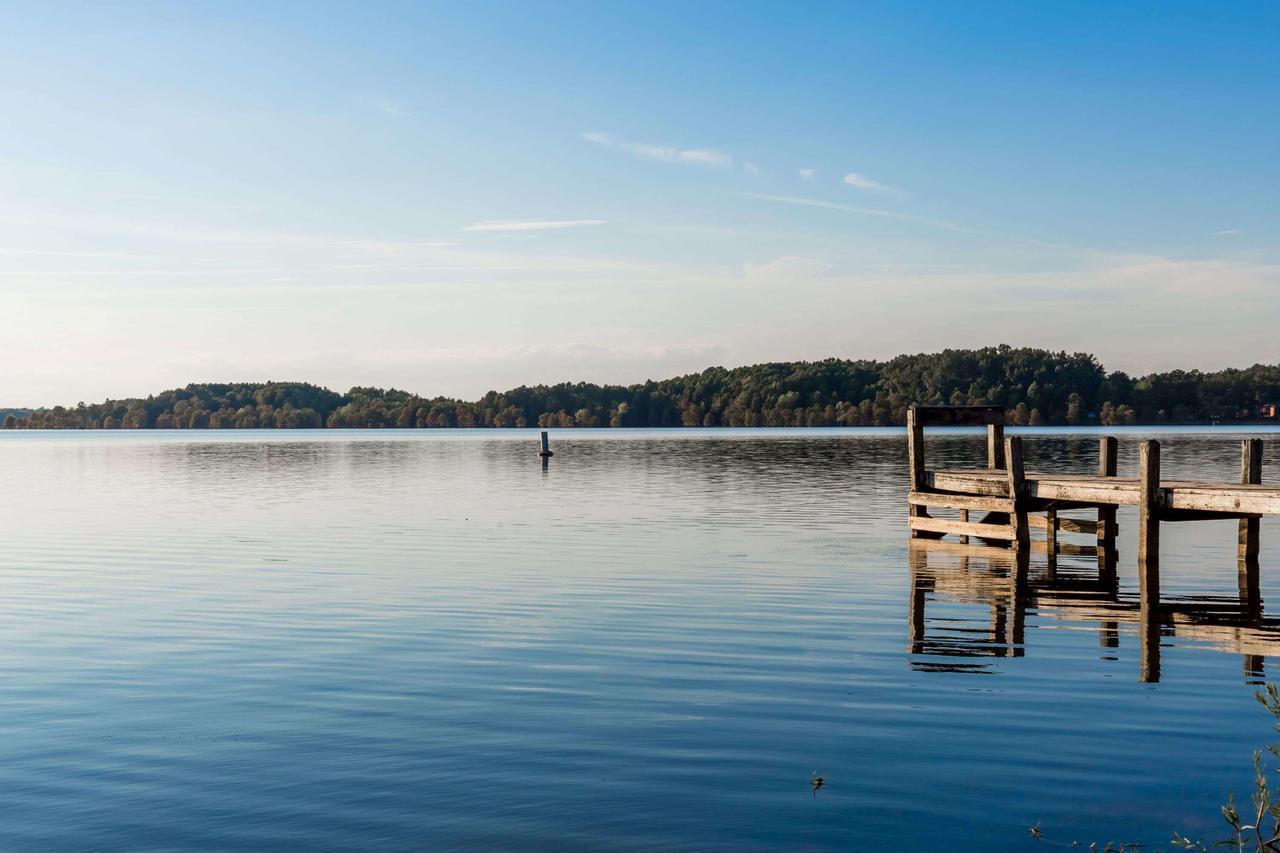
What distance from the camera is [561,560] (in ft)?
99.9

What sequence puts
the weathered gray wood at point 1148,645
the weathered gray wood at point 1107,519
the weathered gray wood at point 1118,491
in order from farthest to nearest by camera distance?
the weathered gray wood at point 1107,519 < the weathered gray wood at point 1118,491 < the weathered gray wood at point 1148,645

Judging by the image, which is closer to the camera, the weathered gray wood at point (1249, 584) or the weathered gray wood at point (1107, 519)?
the weathered gray wood at point (1249, 584)

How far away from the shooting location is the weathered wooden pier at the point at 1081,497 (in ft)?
79.4

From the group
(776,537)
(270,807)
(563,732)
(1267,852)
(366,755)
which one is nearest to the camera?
(1267,852)

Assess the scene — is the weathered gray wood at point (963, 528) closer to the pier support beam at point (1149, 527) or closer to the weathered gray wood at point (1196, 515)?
the weathered gray wood at point (1196, 515)

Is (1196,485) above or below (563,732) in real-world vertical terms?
above

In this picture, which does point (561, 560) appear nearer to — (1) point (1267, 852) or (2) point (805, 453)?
(1) point (1267, 852)

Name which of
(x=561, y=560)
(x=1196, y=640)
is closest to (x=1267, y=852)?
(x=1196, y=640)

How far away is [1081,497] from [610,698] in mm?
16102

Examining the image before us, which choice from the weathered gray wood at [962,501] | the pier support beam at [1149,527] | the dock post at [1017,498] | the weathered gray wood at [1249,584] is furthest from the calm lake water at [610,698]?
the weathered gray wood at [962,501]

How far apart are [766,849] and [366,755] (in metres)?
4.61

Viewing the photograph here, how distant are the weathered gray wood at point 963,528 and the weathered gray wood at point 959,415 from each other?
8.44 feet

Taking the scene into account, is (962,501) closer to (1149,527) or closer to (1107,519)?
(1107,519)

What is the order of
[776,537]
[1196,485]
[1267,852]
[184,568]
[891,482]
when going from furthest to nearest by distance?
[891,482] → [776,537] → [184,568] → [1196,485] → [1267,852]
